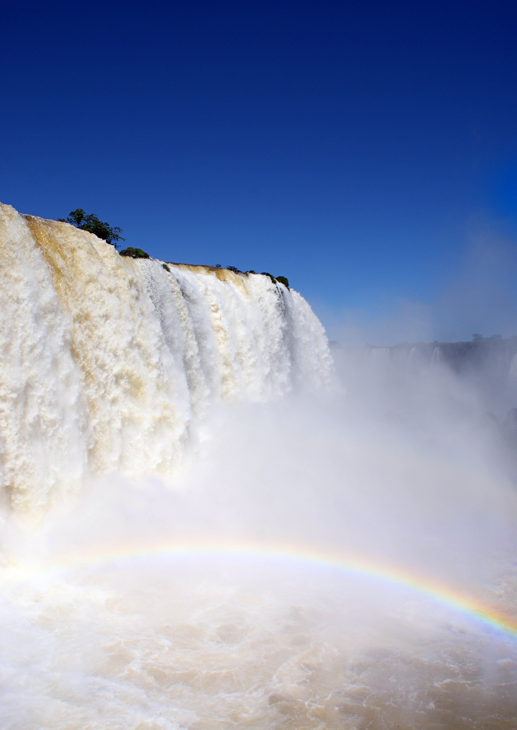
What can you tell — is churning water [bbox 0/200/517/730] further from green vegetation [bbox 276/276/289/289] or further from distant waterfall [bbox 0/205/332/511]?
green vegetation [bbox 276/276/289/289]

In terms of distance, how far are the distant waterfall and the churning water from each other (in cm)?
4

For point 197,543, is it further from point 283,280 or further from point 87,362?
A: point 283,280

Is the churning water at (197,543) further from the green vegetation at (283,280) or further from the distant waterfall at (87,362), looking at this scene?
the green vegetation at (283,280)

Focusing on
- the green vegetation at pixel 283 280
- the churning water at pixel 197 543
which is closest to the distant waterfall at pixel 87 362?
the churning water at pixel 197 543

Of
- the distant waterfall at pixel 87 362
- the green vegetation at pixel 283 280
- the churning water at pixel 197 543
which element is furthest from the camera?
the green vegetation at pixel 283 280

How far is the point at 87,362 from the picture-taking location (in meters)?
9.07

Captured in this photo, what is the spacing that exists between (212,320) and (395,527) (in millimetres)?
8037

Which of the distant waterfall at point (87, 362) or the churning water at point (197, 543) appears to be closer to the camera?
the churning water at point (197, 543)

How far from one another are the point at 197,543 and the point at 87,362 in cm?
406

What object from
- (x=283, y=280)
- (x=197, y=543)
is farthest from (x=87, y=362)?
(x=283, y=280)

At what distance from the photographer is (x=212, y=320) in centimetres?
1488

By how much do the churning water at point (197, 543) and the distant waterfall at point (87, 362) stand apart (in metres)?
0.04

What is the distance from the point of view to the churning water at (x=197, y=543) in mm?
5156

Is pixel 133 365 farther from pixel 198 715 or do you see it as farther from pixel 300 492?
pixel 198 715
